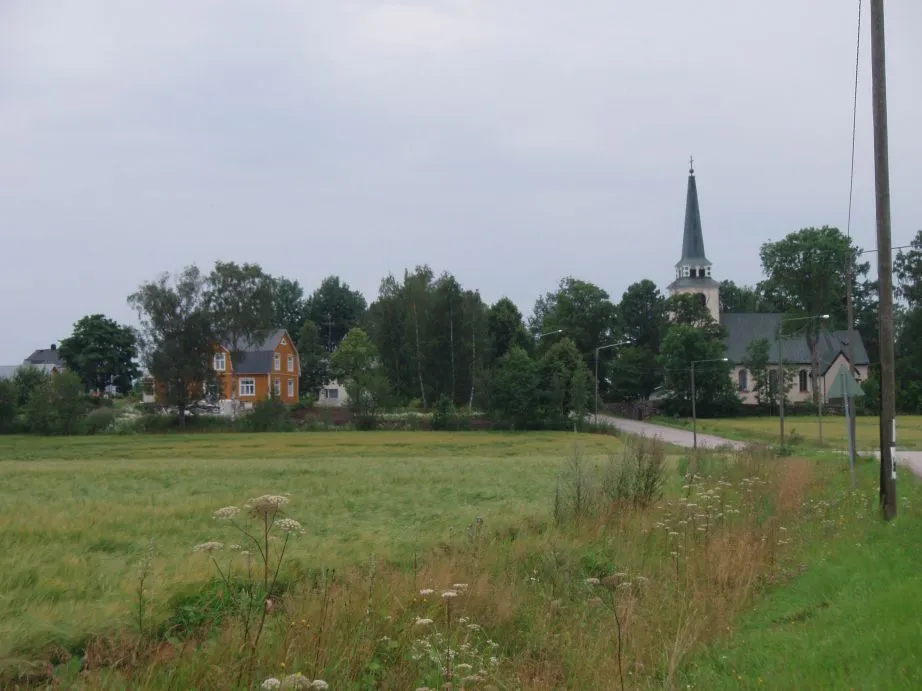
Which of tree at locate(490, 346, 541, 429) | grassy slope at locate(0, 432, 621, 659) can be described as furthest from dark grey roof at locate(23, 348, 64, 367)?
grassy slope at locate(0, 432, 621, 659)

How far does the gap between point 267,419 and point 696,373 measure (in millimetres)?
50822

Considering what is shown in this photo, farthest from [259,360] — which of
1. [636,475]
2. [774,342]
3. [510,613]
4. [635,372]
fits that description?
[510,613]

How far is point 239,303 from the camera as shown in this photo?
260 ft

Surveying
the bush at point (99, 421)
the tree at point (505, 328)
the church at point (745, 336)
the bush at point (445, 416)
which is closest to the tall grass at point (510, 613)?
the bush at point (99, 421)

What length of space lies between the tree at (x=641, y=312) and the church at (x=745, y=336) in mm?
3158

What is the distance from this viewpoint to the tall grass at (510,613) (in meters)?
7.14

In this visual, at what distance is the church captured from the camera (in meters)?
114

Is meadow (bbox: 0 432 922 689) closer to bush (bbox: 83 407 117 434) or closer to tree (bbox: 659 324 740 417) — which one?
bush (bbox: 83 407 117 434)

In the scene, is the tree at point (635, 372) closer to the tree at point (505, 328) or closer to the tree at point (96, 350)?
the tree at point (505, 328)

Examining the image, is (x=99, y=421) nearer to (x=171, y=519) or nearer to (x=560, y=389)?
(x=560, y=389)

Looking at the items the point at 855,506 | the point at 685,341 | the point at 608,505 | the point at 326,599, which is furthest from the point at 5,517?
the point at 685,341

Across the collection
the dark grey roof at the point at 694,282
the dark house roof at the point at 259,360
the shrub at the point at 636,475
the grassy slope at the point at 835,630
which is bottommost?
the grassy slope at the point at 835,630

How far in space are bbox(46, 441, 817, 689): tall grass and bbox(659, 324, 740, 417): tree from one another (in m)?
86.8

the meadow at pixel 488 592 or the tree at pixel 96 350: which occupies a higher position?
the tree at pixel 96 350
